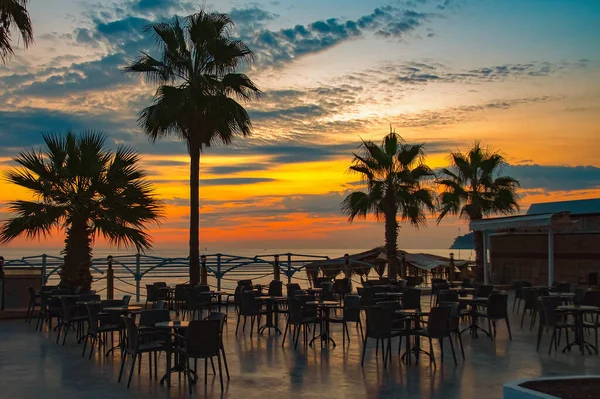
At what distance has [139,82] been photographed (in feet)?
66.2

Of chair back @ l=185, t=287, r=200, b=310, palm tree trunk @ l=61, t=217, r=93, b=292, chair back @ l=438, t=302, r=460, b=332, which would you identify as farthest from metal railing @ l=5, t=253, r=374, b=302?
chair back @ l=438, t=302, r=460, b=332

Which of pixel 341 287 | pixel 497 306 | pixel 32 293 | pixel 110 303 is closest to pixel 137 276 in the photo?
pixel 32 293

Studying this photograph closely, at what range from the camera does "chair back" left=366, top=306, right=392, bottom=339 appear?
9938 mm

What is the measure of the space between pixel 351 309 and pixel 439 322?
2275 mm

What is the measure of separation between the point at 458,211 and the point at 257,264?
941 centimetres

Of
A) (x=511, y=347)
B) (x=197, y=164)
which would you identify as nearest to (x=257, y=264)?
(x=197, y=164)

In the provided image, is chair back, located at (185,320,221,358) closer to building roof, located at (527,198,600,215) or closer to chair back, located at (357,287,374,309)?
chair back, located at (357,287,374,309)

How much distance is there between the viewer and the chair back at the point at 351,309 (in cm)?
A: 1181

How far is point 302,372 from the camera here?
9469mm

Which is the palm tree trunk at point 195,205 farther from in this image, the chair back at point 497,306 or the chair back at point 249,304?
the chair back at point 497,306

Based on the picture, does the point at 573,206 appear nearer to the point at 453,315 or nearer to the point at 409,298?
the point at 409,298

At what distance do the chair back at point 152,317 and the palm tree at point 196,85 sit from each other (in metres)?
9.30

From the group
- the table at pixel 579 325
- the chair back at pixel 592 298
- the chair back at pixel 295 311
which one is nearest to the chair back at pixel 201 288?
the chair back at pixel 295 311

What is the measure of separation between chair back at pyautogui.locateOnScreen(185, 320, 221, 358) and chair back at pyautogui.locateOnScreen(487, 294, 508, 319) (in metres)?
5.88
